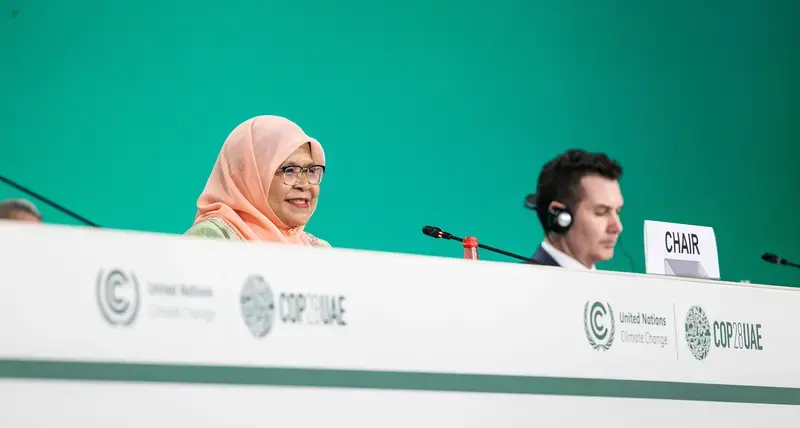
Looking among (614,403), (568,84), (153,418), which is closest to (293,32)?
(568,84)

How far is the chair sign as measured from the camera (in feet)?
9.69

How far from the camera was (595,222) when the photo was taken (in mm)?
3523

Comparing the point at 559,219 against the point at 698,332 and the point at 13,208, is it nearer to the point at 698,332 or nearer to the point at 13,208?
the point at 698,332

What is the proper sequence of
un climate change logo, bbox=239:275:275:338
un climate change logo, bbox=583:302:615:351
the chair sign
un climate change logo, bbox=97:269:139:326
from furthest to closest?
the chair sign, un climate change logo, bbox=583:302:615:351, un climate change logo, bbox=239:275:275:338, un climate change logo, bbox=97:269:139:326

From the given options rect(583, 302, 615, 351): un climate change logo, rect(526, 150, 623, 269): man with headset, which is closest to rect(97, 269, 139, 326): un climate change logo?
rect(583, 302, 615, 351): un climate change logo

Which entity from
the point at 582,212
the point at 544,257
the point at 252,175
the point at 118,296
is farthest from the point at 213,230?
the point at 118,296

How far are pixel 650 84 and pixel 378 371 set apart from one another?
11.5ft

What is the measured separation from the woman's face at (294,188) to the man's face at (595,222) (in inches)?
30.3

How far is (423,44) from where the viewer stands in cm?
471

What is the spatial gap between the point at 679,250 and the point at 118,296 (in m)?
1.62

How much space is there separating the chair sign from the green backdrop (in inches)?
65.0

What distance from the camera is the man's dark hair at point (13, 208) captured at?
2025 millimetres

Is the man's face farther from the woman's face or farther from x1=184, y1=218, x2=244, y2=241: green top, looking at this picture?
x1=184, y1=218, x2=244, y2=241: green top

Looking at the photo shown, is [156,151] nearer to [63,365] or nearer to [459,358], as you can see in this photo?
[459,358]
